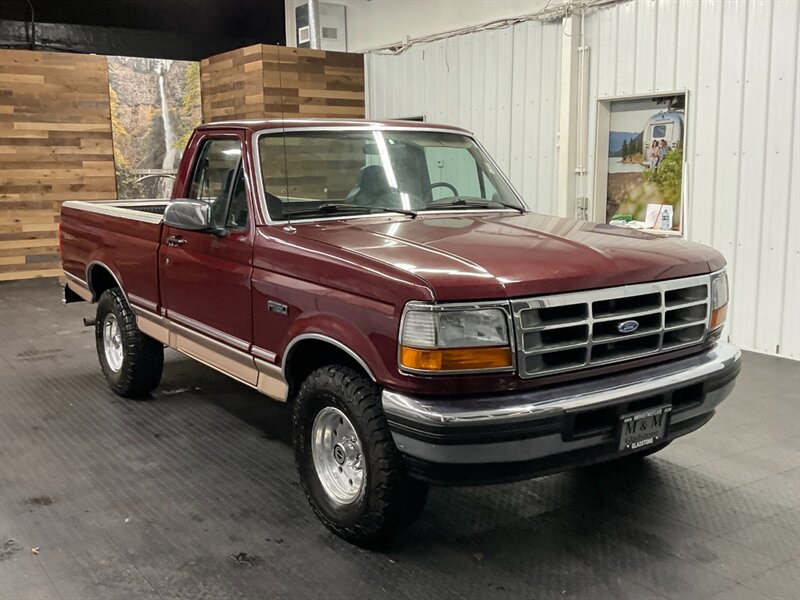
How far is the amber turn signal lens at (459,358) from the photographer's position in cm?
272

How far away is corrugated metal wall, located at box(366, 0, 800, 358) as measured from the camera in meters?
6.24

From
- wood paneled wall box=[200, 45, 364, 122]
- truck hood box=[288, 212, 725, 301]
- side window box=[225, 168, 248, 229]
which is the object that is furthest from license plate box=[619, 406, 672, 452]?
wood paneled wall box=[200, 45, 364, 122]

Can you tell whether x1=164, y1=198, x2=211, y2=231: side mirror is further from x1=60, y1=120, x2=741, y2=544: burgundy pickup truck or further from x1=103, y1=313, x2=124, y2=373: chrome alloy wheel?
x1=103, y1=313, x2=124, y2=373: chrome alloy wheel

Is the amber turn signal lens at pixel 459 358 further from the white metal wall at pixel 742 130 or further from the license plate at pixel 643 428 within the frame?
the white metal wall at pixel 742 130

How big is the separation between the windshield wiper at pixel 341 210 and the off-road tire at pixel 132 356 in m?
1.90

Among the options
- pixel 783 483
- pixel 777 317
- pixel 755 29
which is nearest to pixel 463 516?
pixel 783 483

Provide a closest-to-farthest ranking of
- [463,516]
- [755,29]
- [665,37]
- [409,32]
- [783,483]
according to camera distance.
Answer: [463,516], [783,483], [755,29], [665,37], [409,32]

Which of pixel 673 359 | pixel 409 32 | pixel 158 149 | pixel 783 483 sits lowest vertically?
pixel 783 483

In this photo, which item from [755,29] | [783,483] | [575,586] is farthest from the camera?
[755,29]

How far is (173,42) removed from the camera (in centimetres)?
1226

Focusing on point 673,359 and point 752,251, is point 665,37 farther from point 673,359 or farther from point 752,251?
point 673,359

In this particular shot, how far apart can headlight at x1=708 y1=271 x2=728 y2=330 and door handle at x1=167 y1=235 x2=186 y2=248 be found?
8.87ft

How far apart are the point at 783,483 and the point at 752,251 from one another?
3.16 m

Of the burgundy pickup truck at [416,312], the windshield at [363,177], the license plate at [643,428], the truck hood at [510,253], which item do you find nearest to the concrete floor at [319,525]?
the burgundy pickup truck at [416,312]
